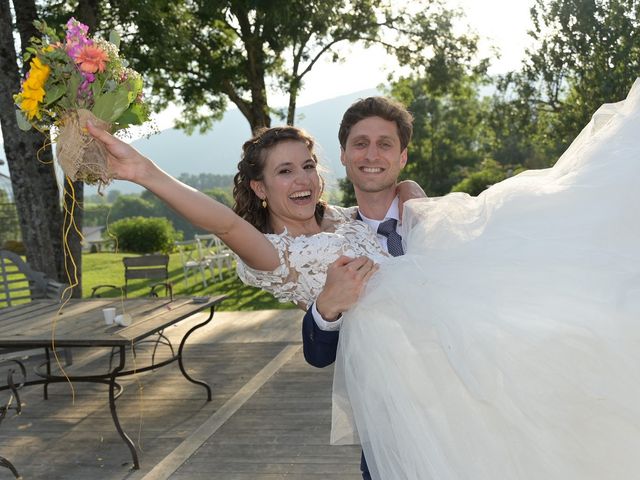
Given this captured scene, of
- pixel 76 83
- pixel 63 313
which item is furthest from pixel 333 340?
pixel 63 313

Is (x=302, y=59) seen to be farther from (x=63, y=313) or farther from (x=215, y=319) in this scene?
(x=63, y=313)

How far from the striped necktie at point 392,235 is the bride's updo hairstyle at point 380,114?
13.9 inches

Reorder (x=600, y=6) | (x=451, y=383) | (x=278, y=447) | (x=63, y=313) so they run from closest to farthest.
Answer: (x=451, y=383) → (x=278, y=447) → (x=63, y=313) → (x=600, y=6)

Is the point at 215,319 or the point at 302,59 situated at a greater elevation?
the point at 302,59

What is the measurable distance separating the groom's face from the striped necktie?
0.55 feet

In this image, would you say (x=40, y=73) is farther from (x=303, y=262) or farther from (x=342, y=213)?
(x=342, y=213)

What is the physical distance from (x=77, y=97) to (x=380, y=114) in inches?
46.8

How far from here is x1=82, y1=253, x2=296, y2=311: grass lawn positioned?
11.2 meters

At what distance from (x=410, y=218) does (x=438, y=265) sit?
43cm

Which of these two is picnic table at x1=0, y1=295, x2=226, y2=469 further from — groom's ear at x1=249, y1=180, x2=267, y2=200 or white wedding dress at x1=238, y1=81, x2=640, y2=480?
white wedding dress at x1=238, y1=81, x2=640, y2=480

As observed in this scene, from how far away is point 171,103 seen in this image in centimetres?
1573

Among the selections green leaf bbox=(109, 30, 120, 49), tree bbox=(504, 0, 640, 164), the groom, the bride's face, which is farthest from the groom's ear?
tree bbox=(504, 0, 640, 164)

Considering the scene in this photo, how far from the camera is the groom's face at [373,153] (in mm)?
2650

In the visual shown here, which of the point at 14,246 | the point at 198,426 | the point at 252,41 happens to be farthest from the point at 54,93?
the point at 14,246
